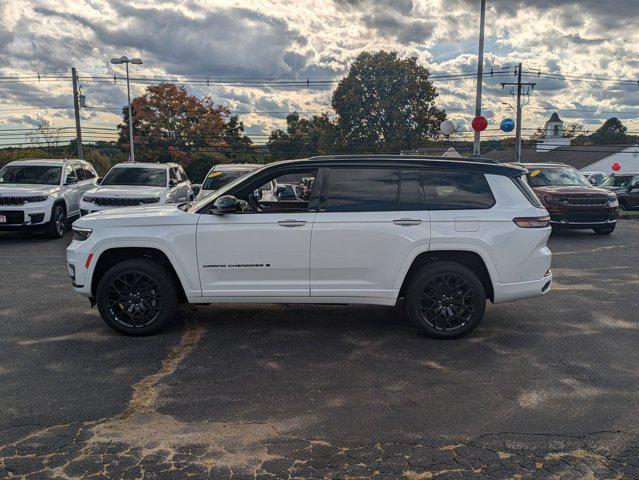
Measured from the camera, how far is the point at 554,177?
14.9 meters

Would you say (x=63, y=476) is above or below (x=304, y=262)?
below

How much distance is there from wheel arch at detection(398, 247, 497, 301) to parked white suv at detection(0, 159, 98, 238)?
10.1 metres

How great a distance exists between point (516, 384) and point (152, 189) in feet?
34.8

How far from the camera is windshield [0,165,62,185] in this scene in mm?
13680

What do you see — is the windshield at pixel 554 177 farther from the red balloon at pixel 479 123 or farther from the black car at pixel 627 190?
the black car at pixel 627 190

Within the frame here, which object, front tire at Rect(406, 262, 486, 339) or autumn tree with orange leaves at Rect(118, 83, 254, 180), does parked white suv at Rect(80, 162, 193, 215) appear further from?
autumn tree with orange leaves at Rect(118, 83, 254, 180)

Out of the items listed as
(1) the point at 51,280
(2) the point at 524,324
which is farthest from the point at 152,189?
(2) the point at 524,324

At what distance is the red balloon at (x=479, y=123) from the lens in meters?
19.4

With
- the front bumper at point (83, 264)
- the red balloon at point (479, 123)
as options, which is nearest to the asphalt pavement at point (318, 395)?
the front bumper at point (83, 264)

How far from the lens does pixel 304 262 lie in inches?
221

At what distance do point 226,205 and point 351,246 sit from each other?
1.30 m

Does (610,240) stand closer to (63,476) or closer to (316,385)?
(316,385)

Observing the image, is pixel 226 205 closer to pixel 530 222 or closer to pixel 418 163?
pixel 418 163

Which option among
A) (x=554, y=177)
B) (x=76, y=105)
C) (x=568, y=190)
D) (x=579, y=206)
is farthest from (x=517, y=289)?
(x=76, y=105)
